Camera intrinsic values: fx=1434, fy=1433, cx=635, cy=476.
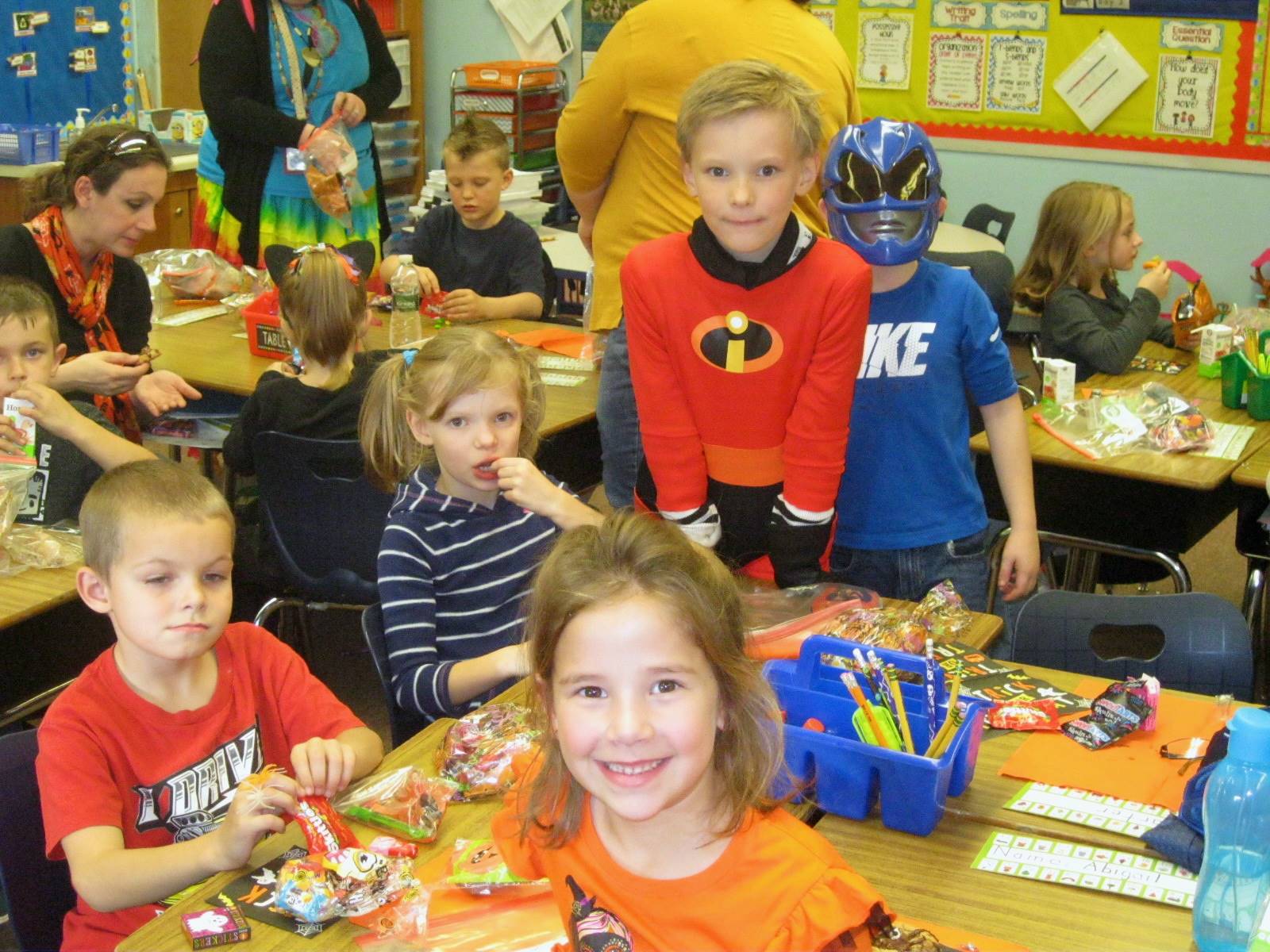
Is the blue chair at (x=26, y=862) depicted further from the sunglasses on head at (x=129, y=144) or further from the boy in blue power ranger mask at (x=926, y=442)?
the sunglasses on head at (x=129, y=144)

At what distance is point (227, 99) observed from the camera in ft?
13.8

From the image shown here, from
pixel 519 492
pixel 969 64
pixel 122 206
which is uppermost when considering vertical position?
pixel 969 64

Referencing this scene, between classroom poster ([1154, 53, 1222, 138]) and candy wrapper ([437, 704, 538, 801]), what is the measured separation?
190 inches

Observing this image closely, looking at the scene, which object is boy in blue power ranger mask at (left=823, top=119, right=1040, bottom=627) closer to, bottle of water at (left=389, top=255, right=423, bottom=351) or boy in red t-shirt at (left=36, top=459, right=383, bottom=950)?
boy in red t-shirt at (left=36, top=459, right=383, bottom=950)

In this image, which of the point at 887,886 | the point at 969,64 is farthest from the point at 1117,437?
the point at 969,64

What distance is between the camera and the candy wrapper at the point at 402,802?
1.56 m

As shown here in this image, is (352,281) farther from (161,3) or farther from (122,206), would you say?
(161,3)

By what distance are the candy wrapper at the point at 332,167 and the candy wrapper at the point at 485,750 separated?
2.82 meters

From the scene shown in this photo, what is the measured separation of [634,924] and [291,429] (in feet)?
6.17

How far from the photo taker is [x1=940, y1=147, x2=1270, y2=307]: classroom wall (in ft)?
18.5

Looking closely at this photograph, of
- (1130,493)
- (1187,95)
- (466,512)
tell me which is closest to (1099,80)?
(1187,95)

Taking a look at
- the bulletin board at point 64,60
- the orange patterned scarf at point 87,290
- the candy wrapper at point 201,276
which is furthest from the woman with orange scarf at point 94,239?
the bulletin board at point 64,60

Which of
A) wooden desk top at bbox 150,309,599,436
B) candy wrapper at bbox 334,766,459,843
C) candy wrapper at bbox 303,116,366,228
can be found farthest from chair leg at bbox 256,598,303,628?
candy wrapper at bbox 303,116,366,228

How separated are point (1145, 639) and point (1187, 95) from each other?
407 centimetres
